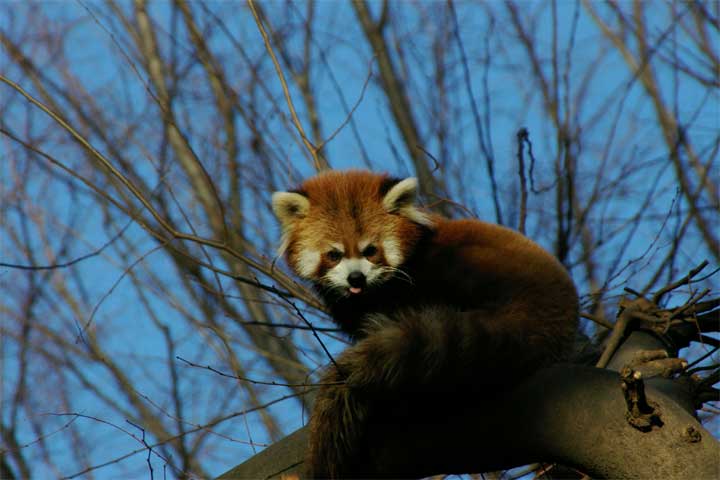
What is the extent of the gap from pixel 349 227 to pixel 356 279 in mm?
327

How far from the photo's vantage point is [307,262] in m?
4.23

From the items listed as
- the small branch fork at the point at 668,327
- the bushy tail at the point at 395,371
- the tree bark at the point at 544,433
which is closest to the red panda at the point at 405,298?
the bushy tail at the point at 395,371

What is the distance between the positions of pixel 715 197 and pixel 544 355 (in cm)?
354

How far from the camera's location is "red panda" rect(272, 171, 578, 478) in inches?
122

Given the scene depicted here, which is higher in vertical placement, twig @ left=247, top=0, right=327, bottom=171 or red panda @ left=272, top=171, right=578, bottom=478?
twig @ left=247, top=0, right=327, bottom=171

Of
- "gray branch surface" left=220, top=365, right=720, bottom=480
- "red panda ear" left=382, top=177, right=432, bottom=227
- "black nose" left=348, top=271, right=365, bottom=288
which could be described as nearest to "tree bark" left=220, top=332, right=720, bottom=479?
"gray branch surface" left=220, top=365, right=720, bottom=480

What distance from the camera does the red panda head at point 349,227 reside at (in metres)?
4.02

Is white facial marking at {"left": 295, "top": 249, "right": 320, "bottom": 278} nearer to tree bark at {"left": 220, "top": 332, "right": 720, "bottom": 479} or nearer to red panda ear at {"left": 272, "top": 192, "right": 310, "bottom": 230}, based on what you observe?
red panda ear at {"left": 272, "top": 192, "right": 310, "bottom": 230}

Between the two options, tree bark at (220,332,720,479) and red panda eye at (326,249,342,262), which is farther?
red panda eye at (326,249,342,262)

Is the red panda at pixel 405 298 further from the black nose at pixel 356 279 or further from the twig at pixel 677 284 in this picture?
the twig at pixel 677 284

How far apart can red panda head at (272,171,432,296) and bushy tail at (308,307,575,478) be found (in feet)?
2.67

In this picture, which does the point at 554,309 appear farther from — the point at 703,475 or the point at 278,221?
the point at 278,221

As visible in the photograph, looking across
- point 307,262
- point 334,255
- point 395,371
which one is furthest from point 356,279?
point 395,371

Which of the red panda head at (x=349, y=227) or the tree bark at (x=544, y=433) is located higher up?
the red panda head at (x=349, y=227)
